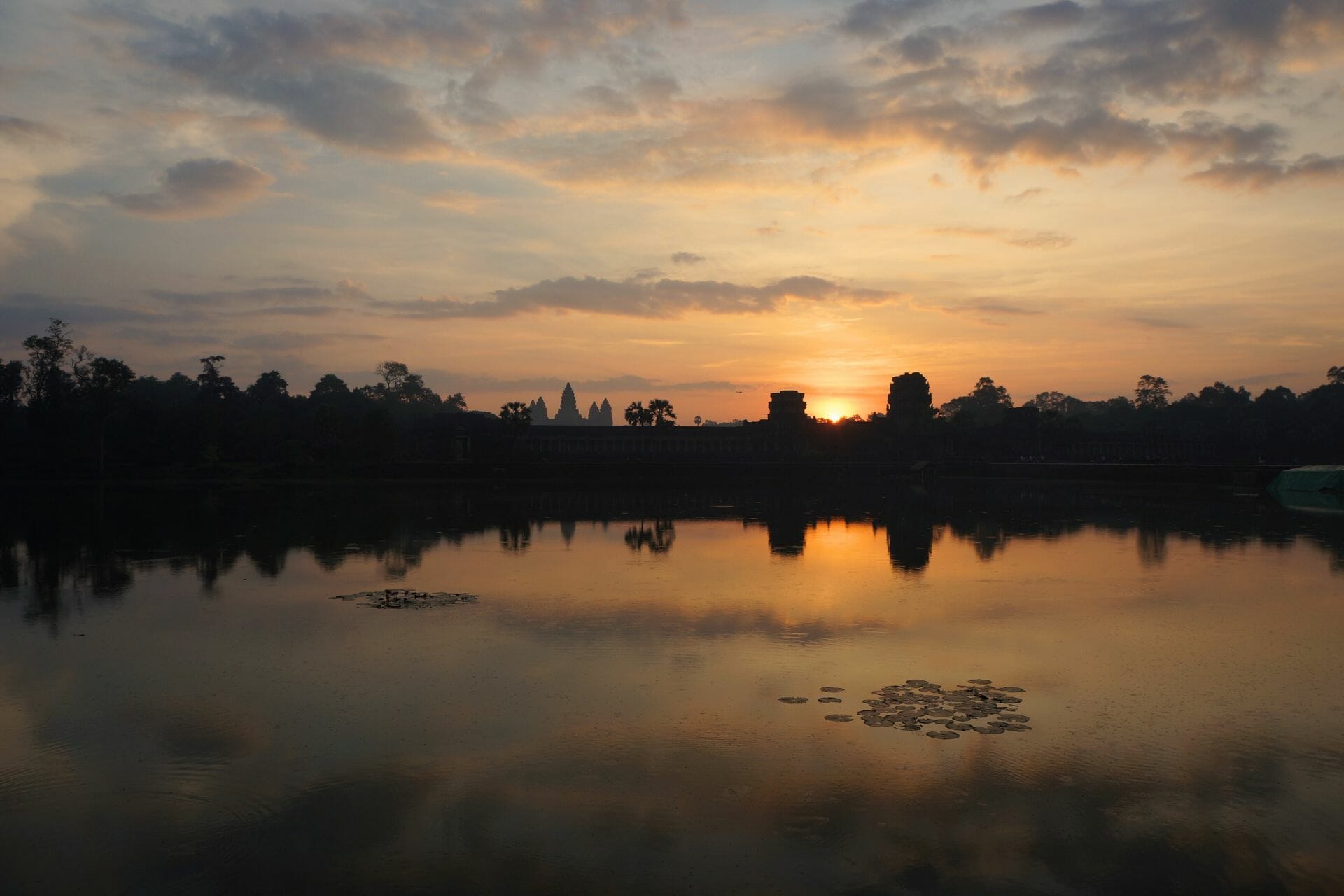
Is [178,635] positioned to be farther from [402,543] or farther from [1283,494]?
[1283,494]

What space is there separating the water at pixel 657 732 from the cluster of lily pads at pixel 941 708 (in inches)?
11.4

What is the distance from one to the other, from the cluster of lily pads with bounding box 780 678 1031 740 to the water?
0.95 ft

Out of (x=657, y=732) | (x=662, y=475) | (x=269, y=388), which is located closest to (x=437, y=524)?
(x=657, y=732)

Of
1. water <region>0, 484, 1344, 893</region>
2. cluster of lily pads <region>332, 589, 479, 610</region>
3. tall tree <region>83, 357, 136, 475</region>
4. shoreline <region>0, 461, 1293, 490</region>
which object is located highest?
tall tree <region>83, 357, 136, 475</region>

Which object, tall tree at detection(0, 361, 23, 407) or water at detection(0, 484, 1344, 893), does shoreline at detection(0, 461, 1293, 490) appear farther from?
water at detection(0, 484, 1344, 893)

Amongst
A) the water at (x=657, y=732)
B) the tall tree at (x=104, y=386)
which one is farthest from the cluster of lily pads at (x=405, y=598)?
the tall tree at (x=104, y=386)

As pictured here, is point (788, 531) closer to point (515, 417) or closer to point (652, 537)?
point (652, 537)

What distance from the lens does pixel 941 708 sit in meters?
14.3

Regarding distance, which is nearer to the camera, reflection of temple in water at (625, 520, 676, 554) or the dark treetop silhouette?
reflection of temple in water at (625, 520, 676, 554)

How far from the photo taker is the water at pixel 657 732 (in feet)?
30.6

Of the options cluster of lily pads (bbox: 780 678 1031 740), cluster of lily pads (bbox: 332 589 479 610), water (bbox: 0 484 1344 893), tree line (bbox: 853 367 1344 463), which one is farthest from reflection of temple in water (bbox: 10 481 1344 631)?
tree line (bbox: 853 367 1344 463)

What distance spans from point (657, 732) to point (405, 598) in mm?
12197

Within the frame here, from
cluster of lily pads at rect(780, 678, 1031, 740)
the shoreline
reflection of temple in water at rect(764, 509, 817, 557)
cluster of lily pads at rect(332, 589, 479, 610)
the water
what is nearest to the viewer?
the water

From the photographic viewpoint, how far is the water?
367 inches
